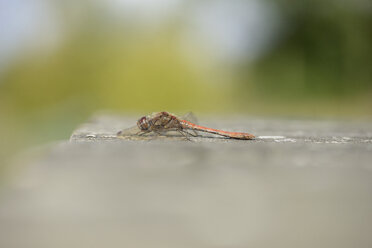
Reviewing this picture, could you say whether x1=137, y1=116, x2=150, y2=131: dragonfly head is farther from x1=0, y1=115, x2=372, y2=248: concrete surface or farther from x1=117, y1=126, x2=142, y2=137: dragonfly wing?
x1=0, y1=115, x2=372, y2=248: concrete surface

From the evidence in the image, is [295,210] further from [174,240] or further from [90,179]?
[90,179]

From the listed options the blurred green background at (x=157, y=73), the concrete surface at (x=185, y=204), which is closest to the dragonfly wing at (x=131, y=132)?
the concrete surface at (x=185, y=204)

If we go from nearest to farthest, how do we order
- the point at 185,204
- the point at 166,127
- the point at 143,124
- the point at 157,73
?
the point at 185,204 < the point at 143,124 < the point at 166,127 < the point at 157,73

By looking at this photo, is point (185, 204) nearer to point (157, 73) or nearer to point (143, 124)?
point (143, 124)

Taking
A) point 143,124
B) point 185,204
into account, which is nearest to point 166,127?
point 143,124

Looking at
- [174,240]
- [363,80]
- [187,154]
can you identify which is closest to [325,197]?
[174,240]
